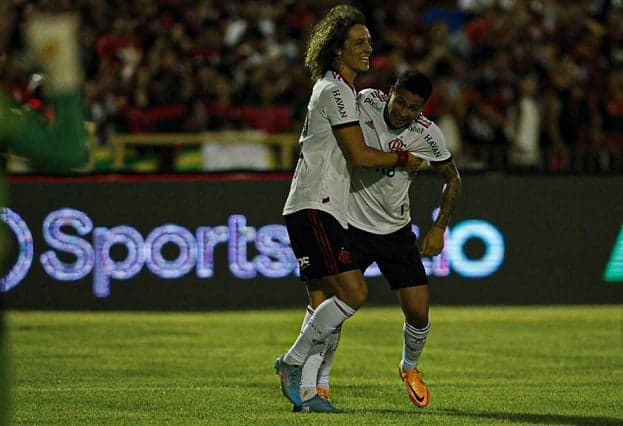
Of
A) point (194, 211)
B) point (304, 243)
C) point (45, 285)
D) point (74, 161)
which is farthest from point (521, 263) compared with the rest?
point (74, 161)

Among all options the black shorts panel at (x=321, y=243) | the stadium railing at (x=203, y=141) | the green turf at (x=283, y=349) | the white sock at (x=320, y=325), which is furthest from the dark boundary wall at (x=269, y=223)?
the black shorts panel at (x=321, y=243)

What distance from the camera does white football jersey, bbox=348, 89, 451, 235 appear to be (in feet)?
30.4

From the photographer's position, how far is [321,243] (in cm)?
866

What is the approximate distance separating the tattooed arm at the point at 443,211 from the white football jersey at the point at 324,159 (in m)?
0.71

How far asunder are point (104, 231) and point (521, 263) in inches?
186

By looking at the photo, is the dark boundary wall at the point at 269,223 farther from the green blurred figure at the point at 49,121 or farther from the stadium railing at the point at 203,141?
the green blurred figure at the point at 49,121

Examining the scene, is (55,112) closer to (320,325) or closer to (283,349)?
(320,325)

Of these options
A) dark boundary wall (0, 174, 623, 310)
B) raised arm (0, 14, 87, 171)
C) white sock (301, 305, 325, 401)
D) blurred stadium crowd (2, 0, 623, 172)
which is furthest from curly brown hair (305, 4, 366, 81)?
blurred stadium crowd (2, 0, 623, 172)

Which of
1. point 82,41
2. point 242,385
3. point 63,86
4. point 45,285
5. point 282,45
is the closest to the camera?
point 63,86

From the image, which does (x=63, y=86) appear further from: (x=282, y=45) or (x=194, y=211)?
(x=282, y=45)

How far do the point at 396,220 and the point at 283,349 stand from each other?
142 inches

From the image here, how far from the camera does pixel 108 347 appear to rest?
12734 millimetres

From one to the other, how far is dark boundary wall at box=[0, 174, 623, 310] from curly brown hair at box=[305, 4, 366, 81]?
23.3 ft

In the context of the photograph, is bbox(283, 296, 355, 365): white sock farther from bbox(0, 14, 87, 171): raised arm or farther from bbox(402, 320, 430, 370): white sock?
bbox(0, 14, 87, 171): raised arm
